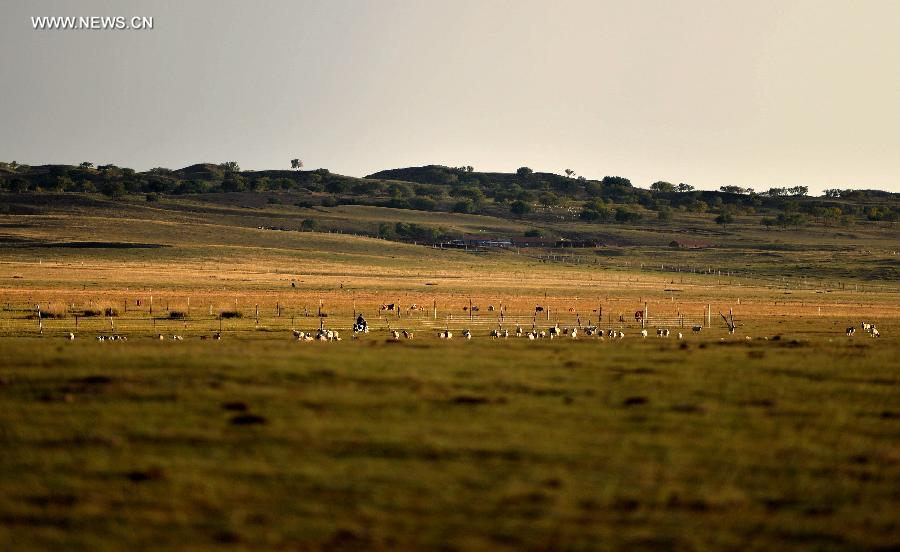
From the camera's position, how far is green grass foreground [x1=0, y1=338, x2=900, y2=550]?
1228 centimetres

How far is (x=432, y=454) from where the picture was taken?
1506cm

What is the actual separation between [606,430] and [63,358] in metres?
11.1

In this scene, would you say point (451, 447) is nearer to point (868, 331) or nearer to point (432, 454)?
point (432, 454)

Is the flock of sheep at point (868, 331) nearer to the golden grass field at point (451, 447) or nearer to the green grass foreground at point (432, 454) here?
the golden grass field at point (451, 447)

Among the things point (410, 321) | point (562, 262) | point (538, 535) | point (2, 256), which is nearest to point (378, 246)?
point (562, 262)

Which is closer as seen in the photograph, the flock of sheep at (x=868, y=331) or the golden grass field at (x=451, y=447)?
the golden grass field at (x=451, y=447)

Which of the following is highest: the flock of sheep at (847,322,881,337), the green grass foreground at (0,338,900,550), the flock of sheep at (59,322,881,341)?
the green grass foreground at (0,338,900,550)

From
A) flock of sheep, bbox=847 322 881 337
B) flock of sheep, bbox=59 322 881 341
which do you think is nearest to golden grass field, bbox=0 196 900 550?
flock of sheep, bbox=59 322 881 341

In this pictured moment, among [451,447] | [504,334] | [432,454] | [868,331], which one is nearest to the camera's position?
[432,454]

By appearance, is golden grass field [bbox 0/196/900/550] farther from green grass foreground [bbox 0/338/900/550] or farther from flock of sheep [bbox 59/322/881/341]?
flock of sheep [bbox 59/322/881/341]

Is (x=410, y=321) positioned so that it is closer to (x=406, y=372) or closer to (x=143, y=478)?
(x=406, y=372)

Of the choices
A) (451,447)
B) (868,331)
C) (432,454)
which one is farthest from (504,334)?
(432,454)

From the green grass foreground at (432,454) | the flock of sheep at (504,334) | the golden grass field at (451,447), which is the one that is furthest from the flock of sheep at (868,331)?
the green grass foreground at (432,454)

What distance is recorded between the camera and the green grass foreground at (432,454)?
12.3 m
